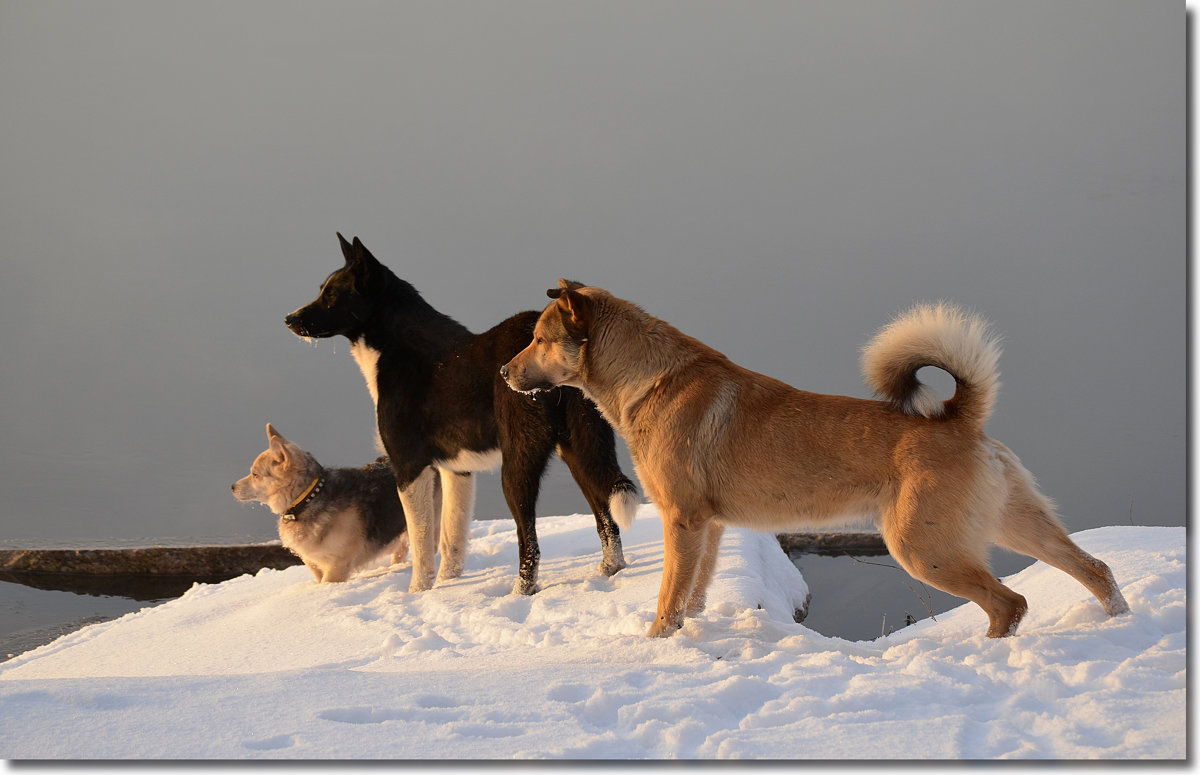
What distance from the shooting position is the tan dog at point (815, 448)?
13.6ft

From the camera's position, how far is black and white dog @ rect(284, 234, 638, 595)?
617 centimetres

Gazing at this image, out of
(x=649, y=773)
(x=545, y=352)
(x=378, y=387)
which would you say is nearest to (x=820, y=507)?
(x=545, y=352)

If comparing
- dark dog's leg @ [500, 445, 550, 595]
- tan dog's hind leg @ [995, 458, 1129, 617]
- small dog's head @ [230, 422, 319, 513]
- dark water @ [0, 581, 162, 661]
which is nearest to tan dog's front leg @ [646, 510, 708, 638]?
tan dog's hind leg @ [995, 458, 1129, 617]

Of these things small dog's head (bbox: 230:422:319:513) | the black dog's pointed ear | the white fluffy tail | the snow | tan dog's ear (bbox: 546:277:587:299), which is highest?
the black dog's pointed ear

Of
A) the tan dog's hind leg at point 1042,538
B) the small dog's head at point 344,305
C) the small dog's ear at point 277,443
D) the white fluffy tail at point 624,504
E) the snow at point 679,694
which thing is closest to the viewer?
the snow at point 679,694

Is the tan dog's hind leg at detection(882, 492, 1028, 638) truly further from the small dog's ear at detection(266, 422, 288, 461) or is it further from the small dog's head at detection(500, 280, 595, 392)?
the small dog's ear at detection(266, 422, 288, 461)

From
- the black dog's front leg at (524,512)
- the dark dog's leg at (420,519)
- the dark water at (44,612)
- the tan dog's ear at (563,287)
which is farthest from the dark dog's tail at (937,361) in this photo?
the dark water at (44,612)

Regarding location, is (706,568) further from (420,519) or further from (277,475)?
(277,475)

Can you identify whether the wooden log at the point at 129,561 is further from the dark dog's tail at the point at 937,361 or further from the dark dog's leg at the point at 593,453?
the dark dog's tail at the point at 937,361

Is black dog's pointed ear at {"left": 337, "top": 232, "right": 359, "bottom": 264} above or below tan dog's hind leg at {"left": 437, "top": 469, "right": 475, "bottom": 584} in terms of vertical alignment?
above

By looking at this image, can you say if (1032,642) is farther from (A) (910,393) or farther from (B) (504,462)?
(B) (504,462)

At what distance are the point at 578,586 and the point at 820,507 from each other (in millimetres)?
2439

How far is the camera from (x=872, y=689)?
11.0 ft

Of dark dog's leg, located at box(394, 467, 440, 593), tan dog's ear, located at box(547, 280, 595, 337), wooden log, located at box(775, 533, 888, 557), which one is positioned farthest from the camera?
wooden log, located at box(775, 533, 888, 557)
